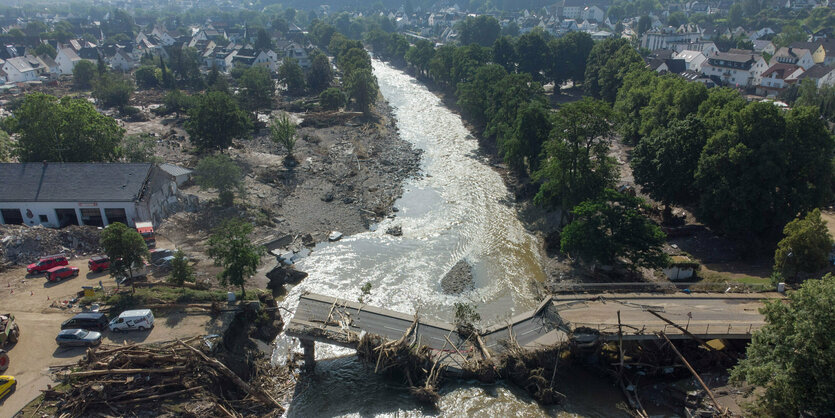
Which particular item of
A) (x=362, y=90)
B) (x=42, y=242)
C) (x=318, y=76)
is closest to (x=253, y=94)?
(x=362, y=90)

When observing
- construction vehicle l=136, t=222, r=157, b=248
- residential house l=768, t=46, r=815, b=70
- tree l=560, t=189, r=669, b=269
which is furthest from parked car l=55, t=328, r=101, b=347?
residential house l=768, t=46, r=815, b=70

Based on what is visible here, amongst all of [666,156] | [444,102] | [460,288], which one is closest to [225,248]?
[460,288]

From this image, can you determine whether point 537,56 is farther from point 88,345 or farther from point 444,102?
point 88,345

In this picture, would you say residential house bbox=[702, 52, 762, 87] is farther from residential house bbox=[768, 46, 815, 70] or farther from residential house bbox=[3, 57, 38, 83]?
residential house bbox=[3, 57, 38, 83]

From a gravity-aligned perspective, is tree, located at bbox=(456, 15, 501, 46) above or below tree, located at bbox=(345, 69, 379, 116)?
above

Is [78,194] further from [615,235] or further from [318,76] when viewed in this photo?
[318,76]

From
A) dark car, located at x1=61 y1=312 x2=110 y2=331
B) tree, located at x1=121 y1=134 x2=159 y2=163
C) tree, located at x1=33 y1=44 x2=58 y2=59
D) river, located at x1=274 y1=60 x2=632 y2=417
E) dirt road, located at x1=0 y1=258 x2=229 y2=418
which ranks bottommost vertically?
river, located at x1=274 y1=60 x2=632 y2=417
